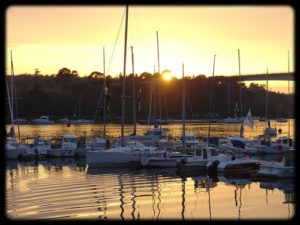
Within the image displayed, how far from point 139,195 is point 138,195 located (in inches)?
1.2

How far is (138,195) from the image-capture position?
15562 mm

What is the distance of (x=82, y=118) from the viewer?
90.6m

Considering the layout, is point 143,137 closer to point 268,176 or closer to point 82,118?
point 268,176

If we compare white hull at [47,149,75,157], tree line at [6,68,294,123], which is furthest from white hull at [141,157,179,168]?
tree line at [6,68,294,123]

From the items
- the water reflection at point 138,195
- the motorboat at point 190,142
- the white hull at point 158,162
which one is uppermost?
the motorboat at point 190,142

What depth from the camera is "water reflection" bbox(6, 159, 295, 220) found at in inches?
484

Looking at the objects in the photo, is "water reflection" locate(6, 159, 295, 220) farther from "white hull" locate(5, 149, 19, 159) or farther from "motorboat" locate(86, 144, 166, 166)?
"white hull" locate(5, 149, 19, 159)

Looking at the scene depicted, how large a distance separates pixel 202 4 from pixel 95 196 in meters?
13.2

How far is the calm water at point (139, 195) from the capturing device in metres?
12.2

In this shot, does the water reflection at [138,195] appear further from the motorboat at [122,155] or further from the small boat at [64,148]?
the small boat at [64,148]

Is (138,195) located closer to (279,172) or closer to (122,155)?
(279,172)

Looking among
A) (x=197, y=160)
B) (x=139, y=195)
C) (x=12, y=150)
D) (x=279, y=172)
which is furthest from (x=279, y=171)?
(x=12, y=150)

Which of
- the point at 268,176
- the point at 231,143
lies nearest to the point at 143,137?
the point at 231,143

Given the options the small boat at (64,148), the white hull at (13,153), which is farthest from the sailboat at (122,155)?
the small boat at (64,148)
